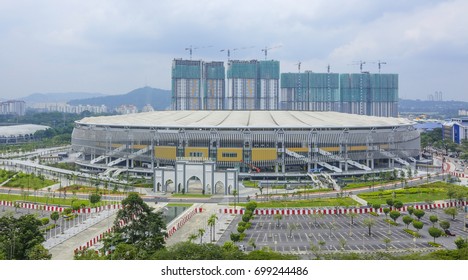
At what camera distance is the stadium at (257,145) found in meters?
40.2

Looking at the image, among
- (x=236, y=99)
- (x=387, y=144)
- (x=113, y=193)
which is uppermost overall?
(x=236, y=99)

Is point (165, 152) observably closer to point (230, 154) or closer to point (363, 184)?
point (230, 154)

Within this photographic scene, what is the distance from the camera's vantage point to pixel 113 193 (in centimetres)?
3259

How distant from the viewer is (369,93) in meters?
96.2

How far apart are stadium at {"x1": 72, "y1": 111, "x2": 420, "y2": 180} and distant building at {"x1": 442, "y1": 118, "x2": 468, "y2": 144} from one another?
103 ft

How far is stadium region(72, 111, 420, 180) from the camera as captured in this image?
40.2 meters

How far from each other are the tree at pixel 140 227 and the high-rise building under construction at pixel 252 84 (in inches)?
2379

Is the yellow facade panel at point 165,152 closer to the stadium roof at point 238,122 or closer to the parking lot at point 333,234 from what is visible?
the stadium roof at point 238,122

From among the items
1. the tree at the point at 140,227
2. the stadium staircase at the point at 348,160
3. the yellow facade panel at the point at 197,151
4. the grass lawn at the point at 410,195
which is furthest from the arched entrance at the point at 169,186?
the tree at the point at 140,227

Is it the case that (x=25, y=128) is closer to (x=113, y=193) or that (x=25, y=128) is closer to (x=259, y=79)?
(x=259, y=79)

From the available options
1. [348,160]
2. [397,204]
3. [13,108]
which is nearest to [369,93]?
[348,160]

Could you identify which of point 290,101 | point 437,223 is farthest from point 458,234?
point 290,101

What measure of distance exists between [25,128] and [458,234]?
8090 cm

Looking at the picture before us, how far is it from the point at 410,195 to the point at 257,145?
13.7 m
